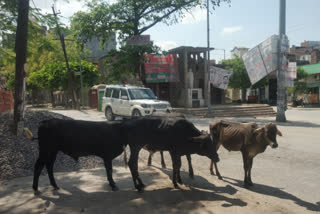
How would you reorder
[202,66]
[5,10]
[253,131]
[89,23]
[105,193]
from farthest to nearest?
[202,66], [89,23], [5,10], [253,131], [105,193]

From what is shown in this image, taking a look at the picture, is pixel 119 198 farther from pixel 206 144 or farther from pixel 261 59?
pixel 261 59

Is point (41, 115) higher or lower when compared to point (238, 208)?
higher

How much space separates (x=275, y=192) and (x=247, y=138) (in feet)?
3.71

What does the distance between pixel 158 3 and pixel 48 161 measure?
20912 mm

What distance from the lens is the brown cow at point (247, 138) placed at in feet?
16.7

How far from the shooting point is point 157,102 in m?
14.8

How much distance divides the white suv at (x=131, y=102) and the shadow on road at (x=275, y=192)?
29.5ft

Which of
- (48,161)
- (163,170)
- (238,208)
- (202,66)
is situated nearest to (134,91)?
(163,170)

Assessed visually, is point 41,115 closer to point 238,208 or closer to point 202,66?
point 238,208

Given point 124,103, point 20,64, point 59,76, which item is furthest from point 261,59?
point 59,76

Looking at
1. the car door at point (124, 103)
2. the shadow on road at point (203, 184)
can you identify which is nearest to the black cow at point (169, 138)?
→ the shadow on road at point (203, 184)

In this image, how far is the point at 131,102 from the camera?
603 inches

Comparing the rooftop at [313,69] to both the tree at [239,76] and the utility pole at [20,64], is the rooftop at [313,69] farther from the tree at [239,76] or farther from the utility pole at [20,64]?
the utility pole at [20,64]

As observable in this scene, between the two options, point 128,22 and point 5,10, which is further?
point 128,22
